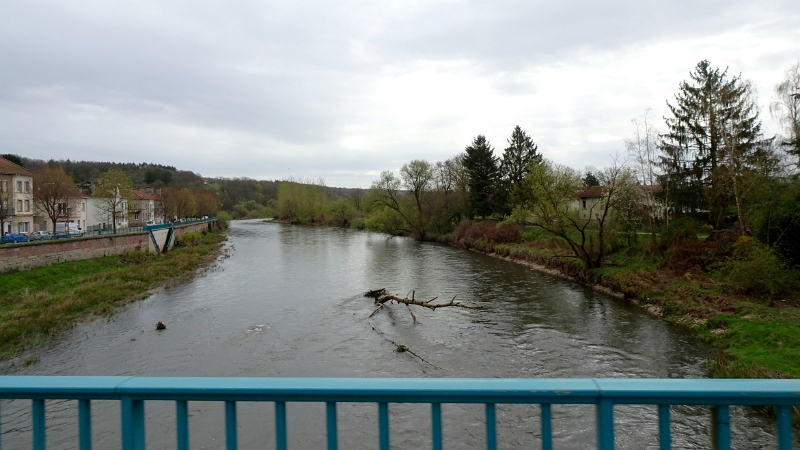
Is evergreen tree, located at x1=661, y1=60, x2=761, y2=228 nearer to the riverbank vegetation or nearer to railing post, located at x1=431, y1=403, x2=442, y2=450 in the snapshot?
the riverbank vegetation

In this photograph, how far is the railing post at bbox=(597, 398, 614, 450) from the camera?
6.80ft

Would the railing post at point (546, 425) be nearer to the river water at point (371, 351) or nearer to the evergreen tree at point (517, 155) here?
the river water at point (371, 351)

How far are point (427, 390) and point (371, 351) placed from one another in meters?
12.3

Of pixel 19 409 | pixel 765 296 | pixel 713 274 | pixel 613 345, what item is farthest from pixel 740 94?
pixel 19 409

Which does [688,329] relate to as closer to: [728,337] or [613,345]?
[728,337]

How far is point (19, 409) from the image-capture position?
32.4ft

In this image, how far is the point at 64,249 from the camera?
2736cm

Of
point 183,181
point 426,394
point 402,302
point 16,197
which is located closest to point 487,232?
point 402,302

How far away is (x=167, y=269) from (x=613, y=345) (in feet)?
84.0

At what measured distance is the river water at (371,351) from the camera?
29.1ft

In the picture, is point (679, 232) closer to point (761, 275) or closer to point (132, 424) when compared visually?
point (761, 275)

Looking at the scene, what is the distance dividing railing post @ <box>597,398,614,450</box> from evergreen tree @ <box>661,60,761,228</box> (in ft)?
79.6

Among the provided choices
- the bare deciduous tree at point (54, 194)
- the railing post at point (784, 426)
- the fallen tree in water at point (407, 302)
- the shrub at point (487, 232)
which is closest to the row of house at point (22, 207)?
the bare deciduous tree at point (54, 194)

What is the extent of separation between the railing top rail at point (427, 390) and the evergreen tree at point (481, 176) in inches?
1865
